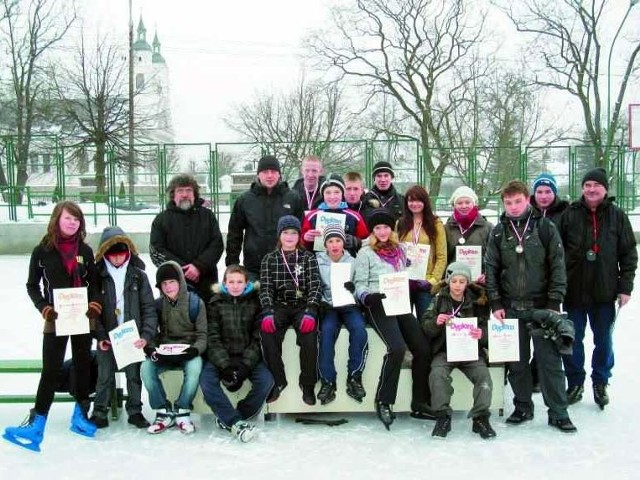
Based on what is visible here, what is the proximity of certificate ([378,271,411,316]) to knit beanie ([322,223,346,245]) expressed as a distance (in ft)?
1.54

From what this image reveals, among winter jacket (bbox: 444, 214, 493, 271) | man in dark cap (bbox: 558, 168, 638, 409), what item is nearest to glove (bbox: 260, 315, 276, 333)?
winter jacket (bbox: 444, 214, 493, 271)

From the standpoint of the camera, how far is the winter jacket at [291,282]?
479cm

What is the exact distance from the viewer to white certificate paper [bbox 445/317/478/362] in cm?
460

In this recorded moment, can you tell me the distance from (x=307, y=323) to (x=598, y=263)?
2.15 metres

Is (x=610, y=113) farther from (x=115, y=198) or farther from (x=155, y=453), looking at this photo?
(x=155, y=453)

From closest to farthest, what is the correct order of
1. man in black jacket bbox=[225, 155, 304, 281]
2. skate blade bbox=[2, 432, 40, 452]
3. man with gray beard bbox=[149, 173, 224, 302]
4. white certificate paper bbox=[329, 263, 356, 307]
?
skate blade bbox=[2, 432, 40, 452] < white certificate paper bbox=[329, 263, 356, 307] < man with gray beard bbox=[149, 173, 224, 302] < man in black jacket bbox=[225, 155, 304, 281]

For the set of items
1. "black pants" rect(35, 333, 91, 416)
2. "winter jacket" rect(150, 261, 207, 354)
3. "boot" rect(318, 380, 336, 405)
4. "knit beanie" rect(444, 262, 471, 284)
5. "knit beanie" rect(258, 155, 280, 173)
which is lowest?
"boot" rect(318, 380, 336, 405)

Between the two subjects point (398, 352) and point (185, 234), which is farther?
point (185, 234)

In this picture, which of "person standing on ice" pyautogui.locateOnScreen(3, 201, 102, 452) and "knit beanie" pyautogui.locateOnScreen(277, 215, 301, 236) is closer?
"person standing on ice" pyautogui.locateOnScreen(3, 201, 102, 452)

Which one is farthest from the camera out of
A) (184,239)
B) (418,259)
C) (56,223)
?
(184,239)

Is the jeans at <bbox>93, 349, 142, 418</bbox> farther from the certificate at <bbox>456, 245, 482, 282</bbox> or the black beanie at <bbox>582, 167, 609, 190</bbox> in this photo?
the black beanie at <bbox>582, 167, 609, 190</bbox>

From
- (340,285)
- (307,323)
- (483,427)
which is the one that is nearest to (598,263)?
(483,427)

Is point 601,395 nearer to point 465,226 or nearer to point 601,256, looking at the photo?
point 601,256

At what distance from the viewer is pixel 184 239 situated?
5379 millimetres
